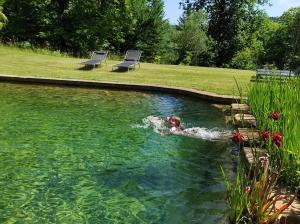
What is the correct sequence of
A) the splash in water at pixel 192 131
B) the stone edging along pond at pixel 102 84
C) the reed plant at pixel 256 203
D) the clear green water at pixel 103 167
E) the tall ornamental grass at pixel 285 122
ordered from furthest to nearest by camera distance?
the stone edging along pond at pixel 102 84 < the splash in water at pixel 192 131 < the clear green water at pixel 103 167 < the tall ornamental grass at pixel 285 122 < the reed plant at pixel 256 203

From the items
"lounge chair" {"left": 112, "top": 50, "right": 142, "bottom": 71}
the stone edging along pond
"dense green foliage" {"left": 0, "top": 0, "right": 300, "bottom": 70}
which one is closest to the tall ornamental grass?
the stone edging along pond

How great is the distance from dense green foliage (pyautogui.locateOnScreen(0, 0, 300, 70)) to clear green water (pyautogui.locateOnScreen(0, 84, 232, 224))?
80.1ft

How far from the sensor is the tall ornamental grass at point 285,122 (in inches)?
175

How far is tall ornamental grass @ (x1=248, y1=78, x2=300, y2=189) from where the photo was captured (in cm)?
445

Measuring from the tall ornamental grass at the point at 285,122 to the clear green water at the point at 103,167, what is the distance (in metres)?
0.89

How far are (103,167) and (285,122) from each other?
2862 millimetres

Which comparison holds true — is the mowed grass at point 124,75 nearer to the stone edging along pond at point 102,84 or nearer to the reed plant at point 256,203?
the stone edging along pond at point 102,84

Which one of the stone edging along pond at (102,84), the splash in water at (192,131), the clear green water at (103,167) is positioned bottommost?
the clear green water at (103,167)

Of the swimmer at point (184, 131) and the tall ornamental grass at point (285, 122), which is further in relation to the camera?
the swimmer at point (184, 131)

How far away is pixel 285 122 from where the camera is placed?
15.8 ft

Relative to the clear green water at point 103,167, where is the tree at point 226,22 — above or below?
above

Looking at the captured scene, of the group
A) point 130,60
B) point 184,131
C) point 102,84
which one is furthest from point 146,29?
point 184,131

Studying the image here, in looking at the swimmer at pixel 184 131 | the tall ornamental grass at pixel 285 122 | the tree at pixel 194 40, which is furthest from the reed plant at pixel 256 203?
the tree at pixel 194 40

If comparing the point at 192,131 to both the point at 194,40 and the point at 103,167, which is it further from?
the point at 194,40
